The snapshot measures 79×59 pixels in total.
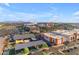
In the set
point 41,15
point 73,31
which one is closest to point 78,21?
point 73,31

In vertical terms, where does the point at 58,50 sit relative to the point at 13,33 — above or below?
below

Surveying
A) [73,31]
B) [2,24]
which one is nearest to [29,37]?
[2,24]

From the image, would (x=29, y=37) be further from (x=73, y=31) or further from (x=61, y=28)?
(x=73, y=31)

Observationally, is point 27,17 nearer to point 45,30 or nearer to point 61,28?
point 45,30

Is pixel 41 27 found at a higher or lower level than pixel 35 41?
higher
